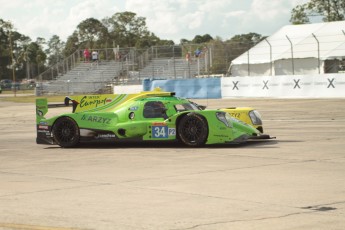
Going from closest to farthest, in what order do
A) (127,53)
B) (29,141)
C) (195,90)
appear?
(29,141)
(195,90)
(127,53)

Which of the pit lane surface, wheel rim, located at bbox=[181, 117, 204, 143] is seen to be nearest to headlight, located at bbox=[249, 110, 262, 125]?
the pit lane surface

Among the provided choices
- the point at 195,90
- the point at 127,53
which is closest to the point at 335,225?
the point at 195,90

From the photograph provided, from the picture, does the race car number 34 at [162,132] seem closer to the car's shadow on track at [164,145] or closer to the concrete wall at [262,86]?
the car's shadow on track at [164,145]

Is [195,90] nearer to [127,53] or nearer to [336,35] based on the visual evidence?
[336,35]

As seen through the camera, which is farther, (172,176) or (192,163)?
(192,163)

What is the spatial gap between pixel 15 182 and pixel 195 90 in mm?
34463

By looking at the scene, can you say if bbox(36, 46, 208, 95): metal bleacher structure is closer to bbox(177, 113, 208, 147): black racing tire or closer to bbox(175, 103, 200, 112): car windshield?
bbox(175, 103, 200, 112): car windshield

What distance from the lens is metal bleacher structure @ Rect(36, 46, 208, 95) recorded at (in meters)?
58.9

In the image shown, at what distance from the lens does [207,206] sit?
846cm

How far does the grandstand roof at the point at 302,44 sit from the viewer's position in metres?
49.4

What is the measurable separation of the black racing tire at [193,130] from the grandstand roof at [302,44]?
33526 mm

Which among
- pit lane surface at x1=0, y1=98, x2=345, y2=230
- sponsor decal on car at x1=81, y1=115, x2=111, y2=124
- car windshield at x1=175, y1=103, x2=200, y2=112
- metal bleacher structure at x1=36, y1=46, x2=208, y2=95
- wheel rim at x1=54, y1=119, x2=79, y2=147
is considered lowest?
pit lane surface at x1=0, y1=98, x2=345, y2=230

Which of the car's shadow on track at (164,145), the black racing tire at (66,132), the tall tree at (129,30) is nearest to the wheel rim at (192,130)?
the car's shadow on track at (164,145)

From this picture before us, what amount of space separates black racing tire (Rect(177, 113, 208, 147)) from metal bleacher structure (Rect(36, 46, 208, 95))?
39248 mm
